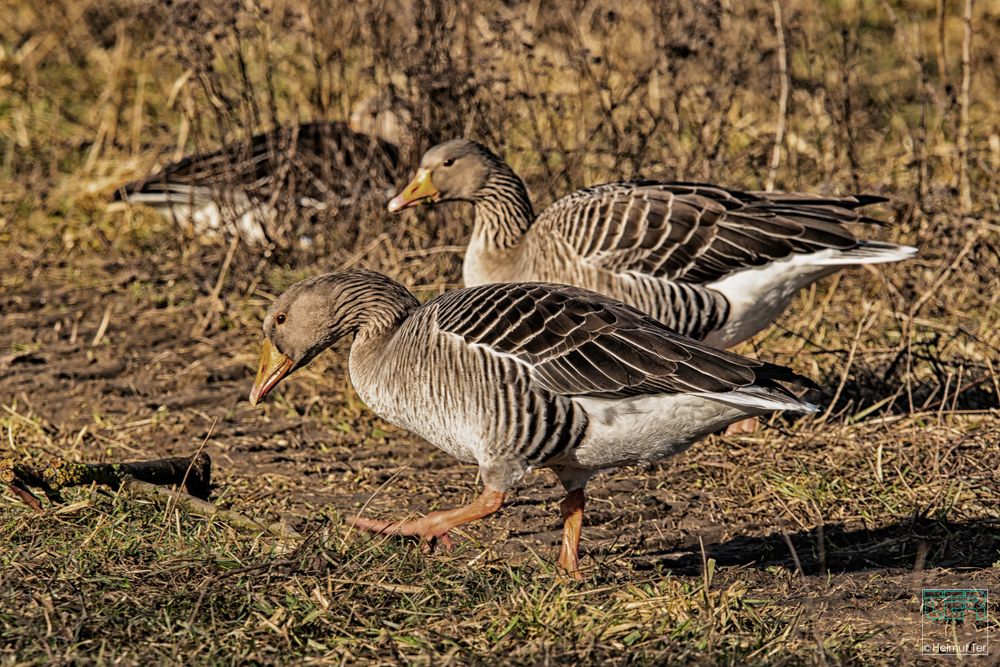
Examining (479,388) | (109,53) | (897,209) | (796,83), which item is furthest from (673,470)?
(109,53)

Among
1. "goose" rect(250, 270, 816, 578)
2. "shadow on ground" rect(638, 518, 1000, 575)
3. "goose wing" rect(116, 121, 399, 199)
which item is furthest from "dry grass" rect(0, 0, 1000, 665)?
"goose" rect(250, 270, 816, 578)

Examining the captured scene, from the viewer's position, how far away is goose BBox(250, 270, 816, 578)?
4.46 meters

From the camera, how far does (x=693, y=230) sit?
20.2ft

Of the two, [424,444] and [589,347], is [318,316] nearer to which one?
[589,347]

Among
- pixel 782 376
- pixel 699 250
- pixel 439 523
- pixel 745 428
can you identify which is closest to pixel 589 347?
pixel 782 376

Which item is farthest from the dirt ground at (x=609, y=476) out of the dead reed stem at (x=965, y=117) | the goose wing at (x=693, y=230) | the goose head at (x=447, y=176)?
the dead reed stem at (x=965, y=117)

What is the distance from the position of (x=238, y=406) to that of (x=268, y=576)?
2864 mm

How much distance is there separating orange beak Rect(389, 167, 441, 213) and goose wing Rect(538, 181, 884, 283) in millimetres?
796

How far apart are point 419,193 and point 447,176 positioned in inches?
7.2

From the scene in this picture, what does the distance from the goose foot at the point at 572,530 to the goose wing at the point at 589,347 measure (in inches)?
21.2

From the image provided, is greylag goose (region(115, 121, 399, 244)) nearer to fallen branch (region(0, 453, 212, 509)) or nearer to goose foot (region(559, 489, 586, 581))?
fallen branch (region(0, 453, 212, 509))

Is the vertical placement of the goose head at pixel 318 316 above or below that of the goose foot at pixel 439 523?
above

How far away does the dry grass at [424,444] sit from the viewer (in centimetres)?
370

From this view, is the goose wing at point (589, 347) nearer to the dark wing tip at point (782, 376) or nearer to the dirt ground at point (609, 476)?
the dark wing tip at point (782, 376)
